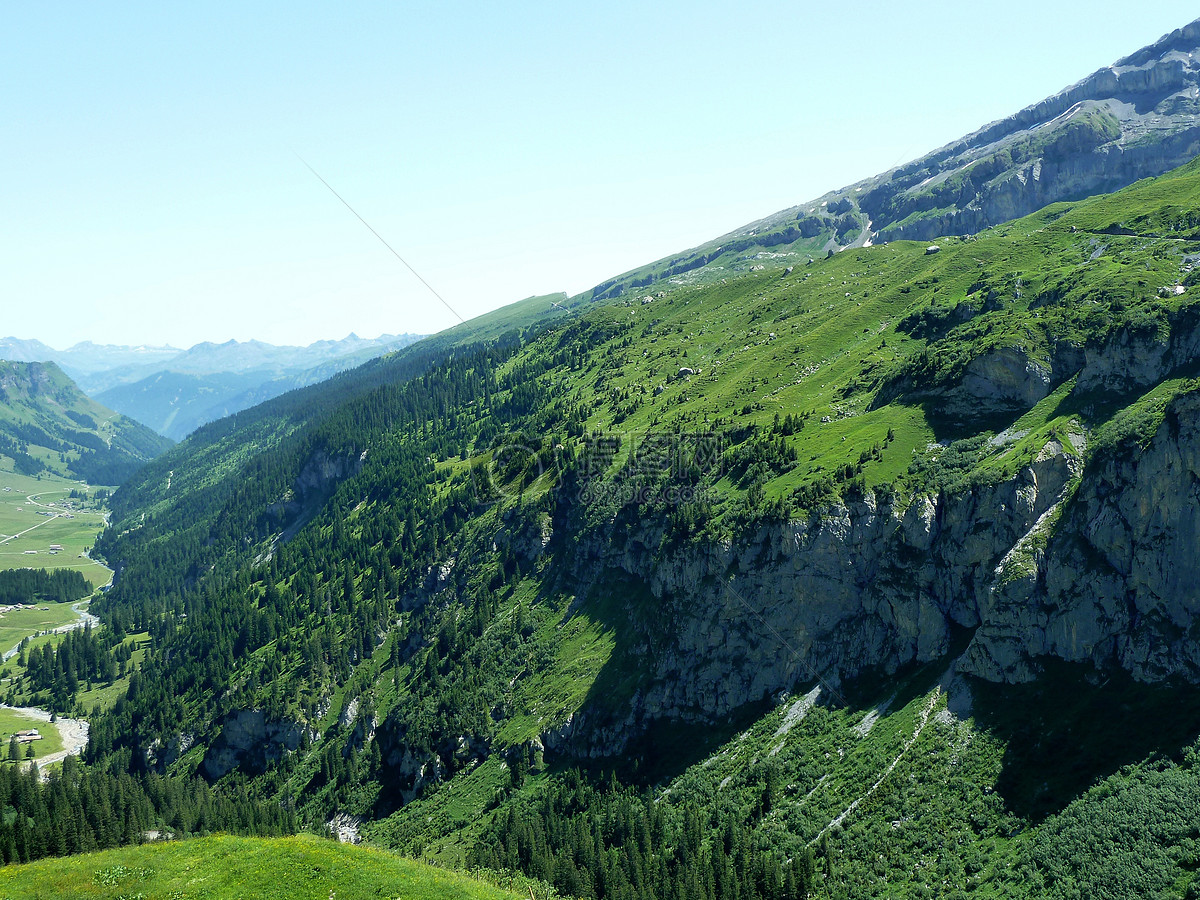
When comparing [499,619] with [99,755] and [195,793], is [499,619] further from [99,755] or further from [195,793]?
[99,755]

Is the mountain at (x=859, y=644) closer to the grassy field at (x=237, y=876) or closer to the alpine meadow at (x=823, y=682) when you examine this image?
the alpine meadow at (x=823, y=682)

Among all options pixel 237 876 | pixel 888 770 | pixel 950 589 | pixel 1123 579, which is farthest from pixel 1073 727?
pixel 237 876

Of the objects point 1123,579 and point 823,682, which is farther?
point 823,682

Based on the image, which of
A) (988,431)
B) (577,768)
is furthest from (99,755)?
(988,431)

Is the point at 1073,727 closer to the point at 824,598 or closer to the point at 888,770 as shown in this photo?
the point at 888,770

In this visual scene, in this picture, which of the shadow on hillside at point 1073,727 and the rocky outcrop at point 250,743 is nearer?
the shadow on hillside at point 1073,727

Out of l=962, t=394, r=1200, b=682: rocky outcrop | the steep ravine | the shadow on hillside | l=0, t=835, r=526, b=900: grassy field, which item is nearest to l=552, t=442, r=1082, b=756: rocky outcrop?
the steep ravine

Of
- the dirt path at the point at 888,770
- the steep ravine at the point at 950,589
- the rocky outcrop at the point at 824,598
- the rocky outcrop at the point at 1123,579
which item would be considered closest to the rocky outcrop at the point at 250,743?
the rocky outcrop at the point at 824,598
